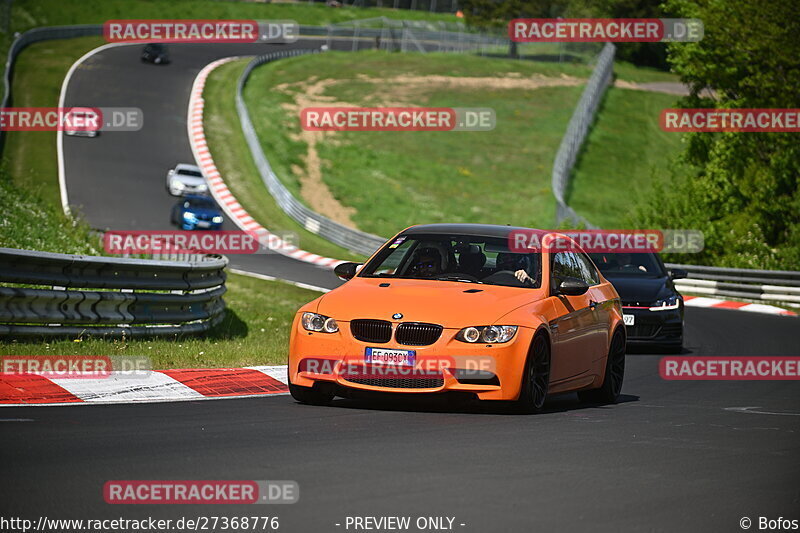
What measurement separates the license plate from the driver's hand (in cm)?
155

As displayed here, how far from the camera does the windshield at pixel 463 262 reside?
10.8m

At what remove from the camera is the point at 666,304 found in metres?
17.8

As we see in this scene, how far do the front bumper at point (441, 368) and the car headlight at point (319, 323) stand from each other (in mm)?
100

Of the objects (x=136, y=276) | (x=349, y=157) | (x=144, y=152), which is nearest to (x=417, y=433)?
(x=136, y=276)

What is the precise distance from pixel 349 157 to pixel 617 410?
4643 centimetres

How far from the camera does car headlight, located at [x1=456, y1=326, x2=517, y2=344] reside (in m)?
9.70

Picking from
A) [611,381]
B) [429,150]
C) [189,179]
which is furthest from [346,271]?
[429,150]

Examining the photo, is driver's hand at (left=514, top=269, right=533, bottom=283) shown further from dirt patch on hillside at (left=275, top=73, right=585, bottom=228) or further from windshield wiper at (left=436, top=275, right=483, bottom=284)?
dirt patch on hillside at (left=275, top=73, right=585, bottom=228)

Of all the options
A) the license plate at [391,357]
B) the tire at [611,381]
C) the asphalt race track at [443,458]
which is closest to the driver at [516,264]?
the asphalt race track at [443,458]

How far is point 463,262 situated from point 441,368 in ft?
5.10

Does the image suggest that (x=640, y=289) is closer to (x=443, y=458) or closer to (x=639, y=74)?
(x=443, y=458)

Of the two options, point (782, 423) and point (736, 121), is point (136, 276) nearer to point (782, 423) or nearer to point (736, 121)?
point (782, 423)

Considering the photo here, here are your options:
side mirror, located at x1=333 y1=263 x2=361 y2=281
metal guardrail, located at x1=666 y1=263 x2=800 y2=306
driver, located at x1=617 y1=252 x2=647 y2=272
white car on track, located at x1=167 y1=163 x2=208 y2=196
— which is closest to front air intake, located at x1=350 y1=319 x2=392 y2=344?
side mirror, located at x1=333 y1=263 x2=361 y2=281

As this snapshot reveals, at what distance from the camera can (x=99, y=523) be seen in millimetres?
5770
